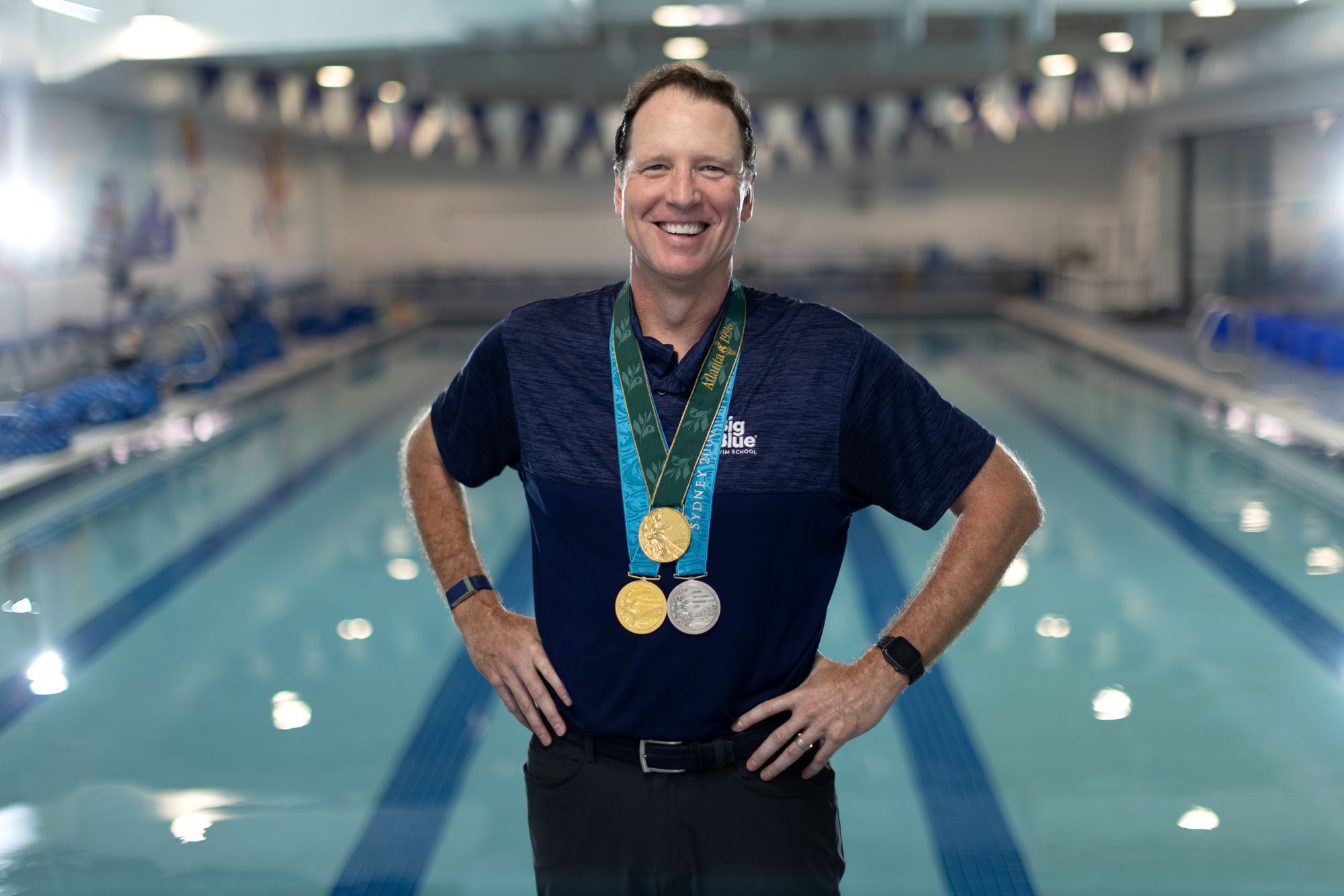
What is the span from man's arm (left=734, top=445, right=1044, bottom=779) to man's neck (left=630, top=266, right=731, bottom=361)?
335 mm

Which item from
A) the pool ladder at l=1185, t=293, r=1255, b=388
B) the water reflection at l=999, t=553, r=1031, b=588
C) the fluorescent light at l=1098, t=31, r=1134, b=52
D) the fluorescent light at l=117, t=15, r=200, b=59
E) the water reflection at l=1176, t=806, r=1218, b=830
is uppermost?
the fluorescent light at l=1098, t=31, r=1134, b=52

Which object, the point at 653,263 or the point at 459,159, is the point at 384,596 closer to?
the point at 653,263

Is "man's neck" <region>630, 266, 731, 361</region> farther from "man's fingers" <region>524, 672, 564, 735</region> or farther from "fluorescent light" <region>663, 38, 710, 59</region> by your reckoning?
"fluorescent light" <region>663, 38, 710, 59</region>

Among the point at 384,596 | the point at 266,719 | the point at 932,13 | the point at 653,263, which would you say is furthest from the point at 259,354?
the point at 653,263

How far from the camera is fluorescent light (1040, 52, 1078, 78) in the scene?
36.3 feet

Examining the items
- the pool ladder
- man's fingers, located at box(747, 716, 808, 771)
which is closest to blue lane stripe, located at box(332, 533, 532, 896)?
man's fingers, located at box(747, 716, 808, 771)

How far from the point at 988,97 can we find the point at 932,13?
5792 millimetres

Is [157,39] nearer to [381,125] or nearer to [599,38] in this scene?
[599,38]

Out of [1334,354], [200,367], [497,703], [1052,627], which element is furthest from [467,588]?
[1334,354]

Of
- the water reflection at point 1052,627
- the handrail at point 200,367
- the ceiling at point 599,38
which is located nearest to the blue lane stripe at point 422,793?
the water reflection at point 1052,627

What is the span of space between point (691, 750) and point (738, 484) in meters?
0.28

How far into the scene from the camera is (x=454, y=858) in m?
2.48

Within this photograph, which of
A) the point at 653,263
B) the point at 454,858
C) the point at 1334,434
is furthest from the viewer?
the point at 1334,434

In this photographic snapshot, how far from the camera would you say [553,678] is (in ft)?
4.48
